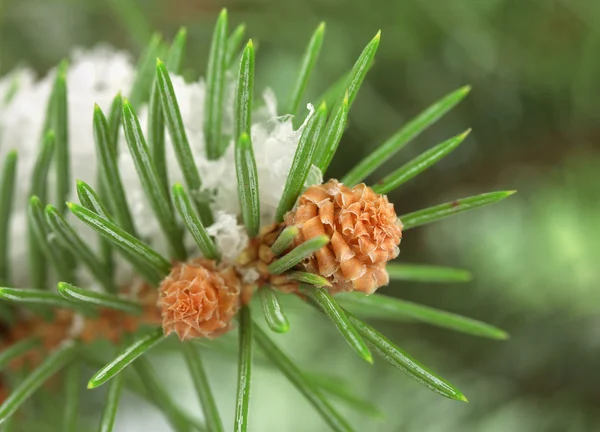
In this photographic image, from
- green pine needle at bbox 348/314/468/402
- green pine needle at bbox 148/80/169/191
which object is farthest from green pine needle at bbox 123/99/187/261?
green pine needle at bbox 348/314/468/402

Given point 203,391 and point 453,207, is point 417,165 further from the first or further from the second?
point 203,391

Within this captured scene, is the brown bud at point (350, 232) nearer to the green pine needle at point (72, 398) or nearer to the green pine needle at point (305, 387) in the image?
the green pine needle at point (305, 387)

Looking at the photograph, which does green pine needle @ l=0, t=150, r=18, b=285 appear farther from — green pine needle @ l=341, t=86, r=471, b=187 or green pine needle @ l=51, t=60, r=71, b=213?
green pine needle @ l=341, t=86, r=471, b=187

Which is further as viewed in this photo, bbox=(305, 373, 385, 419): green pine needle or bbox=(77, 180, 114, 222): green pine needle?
bbox=(305, 373, 385, 419): green pine needle

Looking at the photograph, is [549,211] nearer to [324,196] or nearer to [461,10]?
[461,10]

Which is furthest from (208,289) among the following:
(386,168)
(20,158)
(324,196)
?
(386,168)
